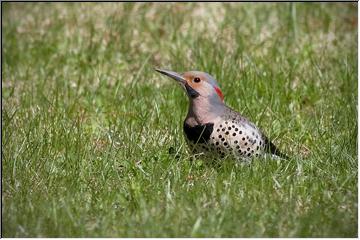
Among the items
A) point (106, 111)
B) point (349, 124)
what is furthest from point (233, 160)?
point (106, 111)

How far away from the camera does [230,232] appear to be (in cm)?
464

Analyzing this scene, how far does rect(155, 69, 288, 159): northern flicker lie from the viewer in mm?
5641

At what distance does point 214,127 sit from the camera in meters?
5.66

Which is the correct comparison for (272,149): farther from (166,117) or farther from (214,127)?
(166,117)

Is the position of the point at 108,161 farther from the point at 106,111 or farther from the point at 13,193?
the point at 106,111

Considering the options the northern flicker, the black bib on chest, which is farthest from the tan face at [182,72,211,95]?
the black bib on chest

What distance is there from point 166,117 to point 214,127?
1.11 m

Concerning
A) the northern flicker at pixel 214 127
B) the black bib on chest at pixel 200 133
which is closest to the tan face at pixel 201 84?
the northern flicker at pixel 214 127

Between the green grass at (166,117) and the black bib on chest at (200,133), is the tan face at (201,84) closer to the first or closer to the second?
the black bib on chest at (200,133)

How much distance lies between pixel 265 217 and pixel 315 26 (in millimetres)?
4464

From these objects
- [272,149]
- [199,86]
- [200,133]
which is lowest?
[272,149]

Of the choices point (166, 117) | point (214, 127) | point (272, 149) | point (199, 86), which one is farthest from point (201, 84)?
point (166, 117)

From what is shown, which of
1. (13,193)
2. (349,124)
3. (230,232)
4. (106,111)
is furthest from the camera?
(106,111)

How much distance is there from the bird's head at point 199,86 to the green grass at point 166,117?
0.39 metres
